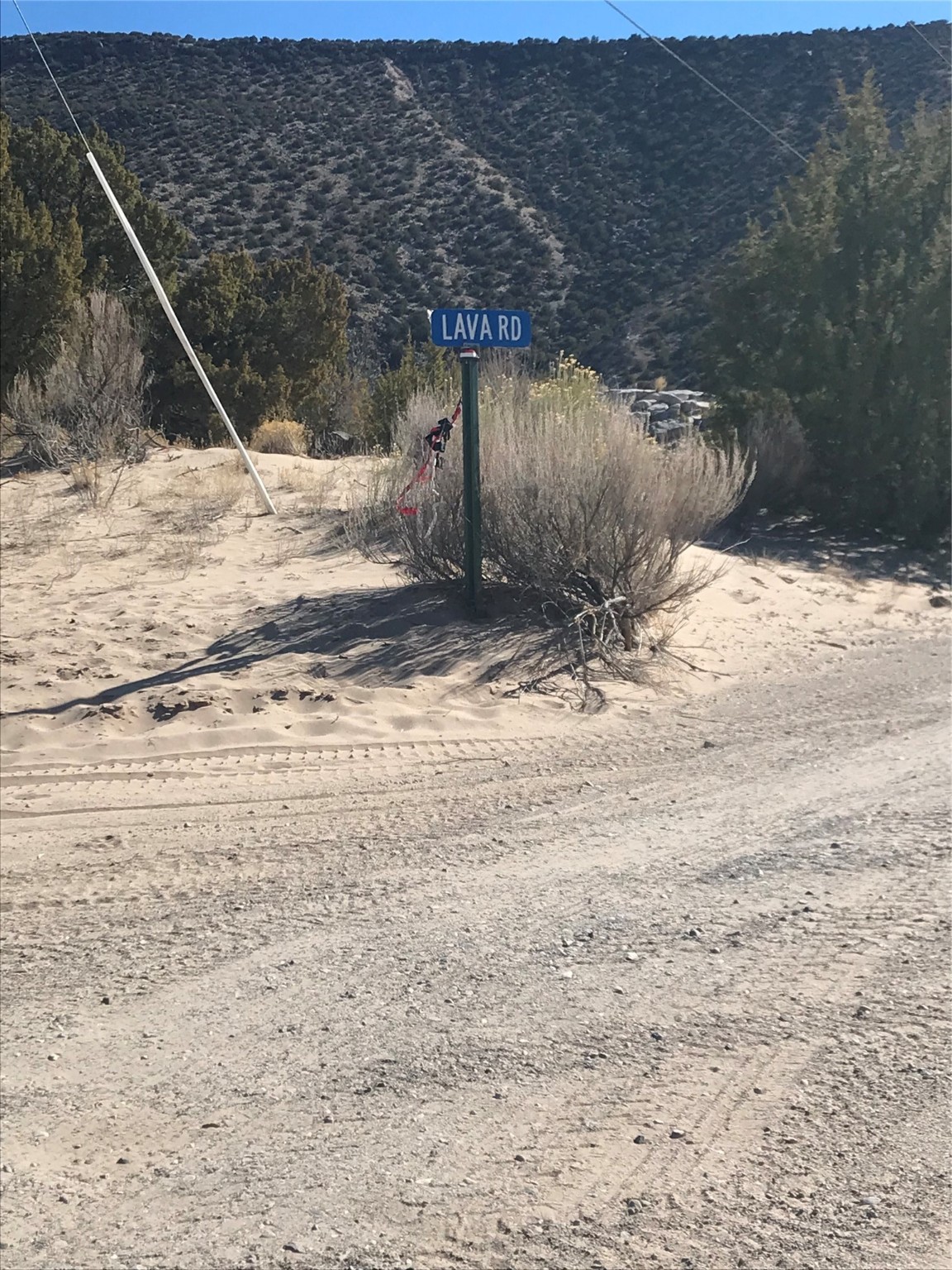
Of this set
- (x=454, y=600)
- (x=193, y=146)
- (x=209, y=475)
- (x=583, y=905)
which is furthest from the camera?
(x=193, y=146)

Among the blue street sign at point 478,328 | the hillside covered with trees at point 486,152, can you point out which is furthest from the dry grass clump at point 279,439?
the blue street sign at point 478,328

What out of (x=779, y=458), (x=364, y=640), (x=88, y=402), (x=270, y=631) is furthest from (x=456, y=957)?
(x=88, y=402)

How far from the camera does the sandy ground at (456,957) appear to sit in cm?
299

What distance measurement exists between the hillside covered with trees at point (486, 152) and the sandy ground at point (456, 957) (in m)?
25.3

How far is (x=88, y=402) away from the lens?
49.8 ft

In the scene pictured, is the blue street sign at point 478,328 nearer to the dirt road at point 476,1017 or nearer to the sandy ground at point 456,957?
the sandy ground at point 456,957

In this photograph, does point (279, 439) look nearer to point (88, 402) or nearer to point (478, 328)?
point (88, 402)

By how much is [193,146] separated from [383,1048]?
133 feet

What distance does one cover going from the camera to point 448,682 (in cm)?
784

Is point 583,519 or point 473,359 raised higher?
point 473,359

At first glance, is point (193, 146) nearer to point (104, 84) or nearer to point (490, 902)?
point (104, 84)

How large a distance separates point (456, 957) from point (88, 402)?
1256cm

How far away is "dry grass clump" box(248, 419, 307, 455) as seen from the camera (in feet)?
64.8

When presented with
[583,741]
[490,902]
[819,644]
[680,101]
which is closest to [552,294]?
[680,101]
